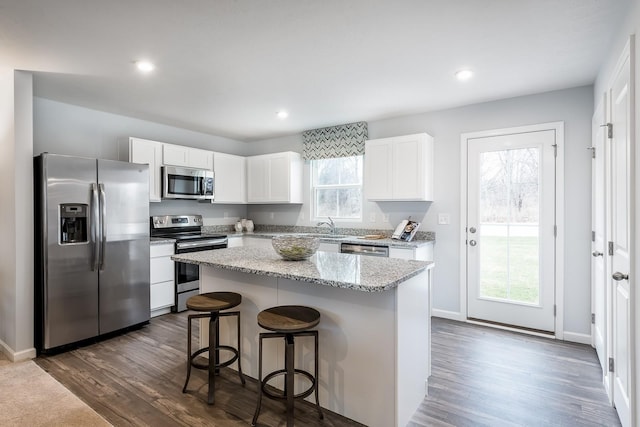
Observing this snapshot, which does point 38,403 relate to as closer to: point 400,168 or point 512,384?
point 512,384

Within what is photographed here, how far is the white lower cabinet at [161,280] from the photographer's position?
3.87 metres

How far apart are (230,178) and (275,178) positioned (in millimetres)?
723

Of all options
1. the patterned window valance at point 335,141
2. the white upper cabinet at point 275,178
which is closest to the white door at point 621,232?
the patterned window valance at point 335,141

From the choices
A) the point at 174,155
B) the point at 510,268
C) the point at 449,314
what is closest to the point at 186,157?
the point at 174,155

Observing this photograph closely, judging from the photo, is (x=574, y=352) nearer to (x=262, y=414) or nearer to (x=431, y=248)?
(x=431, y=248)

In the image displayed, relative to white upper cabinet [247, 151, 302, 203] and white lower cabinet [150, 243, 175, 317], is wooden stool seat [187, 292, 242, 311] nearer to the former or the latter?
white lower cabinet [150, 243, 175, 317]

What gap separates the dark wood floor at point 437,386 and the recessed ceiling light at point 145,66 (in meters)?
2.45

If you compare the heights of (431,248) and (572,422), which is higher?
(431,248)

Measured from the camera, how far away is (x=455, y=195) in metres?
3.88

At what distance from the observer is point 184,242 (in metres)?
4.16

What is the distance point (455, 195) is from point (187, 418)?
336 centimetres

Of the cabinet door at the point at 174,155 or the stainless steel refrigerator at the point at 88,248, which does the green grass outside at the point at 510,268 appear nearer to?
the stainless steel refrigerator at the point at 88,248

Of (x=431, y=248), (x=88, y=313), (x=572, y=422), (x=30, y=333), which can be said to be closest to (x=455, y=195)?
(x=431, y=248)

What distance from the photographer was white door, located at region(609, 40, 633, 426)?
1769 millimetres
